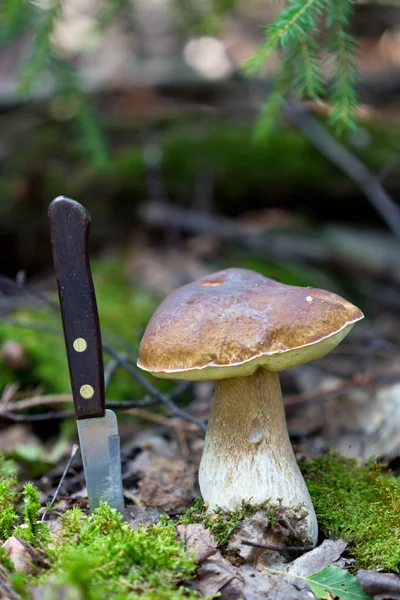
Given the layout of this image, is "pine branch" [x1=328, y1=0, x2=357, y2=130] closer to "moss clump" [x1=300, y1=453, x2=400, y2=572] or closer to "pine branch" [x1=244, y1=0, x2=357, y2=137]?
"pine branch" [x1=244, y1=0, x2=357, y2=137]

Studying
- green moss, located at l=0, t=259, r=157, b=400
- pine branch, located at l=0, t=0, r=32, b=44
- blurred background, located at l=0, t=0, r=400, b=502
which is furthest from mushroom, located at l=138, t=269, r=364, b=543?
blurred background, located at l=0, t=0, r=400, b=502

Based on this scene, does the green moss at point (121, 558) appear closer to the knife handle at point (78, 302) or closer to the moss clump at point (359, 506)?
the knife handle at point (78, 302)

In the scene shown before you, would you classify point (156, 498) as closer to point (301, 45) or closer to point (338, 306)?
point (338, 306)

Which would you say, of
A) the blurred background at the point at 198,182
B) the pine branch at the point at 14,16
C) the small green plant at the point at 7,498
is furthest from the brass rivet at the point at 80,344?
the blurred background at the point at 198,182

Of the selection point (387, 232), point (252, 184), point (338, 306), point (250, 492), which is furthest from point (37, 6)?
point (387, 232)

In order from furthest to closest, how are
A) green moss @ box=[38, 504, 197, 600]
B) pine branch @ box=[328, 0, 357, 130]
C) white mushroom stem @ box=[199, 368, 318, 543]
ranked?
pine branch @ box=[328, 0, 357, 130] → white mushroom stem @ box=[199, 368, 318, 543] → green moss @ box=[38, 504, 197, 600]
